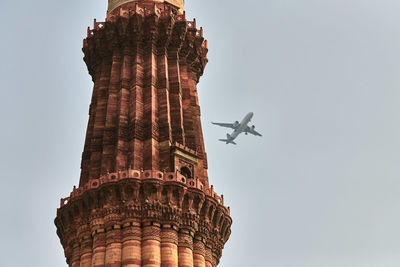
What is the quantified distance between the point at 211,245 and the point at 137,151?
20.4 feet

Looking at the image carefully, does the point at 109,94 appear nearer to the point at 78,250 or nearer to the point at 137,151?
the point at 137,151

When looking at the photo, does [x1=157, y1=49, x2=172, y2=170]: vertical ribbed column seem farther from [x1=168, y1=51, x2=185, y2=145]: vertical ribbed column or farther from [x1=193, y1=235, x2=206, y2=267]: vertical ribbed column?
[x1=193, y1=235, x2=206, y2=267]: vertical ribbed column

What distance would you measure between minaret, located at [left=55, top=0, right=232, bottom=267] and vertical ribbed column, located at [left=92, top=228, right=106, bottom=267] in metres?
0.05

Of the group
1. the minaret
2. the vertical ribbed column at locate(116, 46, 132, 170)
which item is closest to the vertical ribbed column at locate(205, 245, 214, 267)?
the minaret

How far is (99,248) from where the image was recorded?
31.1 m

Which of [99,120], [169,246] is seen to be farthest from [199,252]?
[99,120]

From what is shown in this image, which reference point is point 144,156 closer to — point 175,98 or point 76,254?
point 175,98

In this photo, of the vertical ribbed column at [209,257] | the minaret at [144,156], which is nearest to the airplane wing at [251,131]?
the minaret at [144,156]

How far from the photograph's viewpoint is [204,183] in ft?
118

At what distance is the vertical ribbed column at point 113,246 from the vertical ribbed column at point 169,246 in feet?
6.59

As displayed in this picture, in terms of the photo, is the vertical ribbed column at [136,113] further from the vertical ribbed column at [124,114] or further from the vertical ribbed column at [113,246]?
the vertical ribbed column at [113,246]

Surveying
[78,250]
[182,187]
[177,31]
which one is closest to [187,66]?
[177,31]

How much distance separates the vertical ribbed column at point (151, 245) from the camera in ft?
98.5

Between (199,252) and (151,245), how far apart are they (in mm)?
2926
